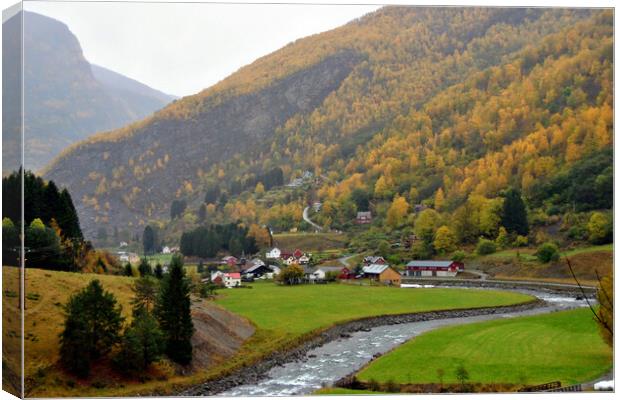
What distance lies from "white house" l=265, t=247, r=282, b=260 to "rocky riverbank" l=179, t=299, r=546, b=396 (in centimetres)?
301

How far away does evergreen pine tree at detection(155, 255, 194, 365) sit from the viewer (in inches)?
641

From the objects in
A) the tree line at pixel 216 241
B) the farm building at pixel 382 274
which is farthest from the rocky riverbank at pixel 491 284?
the tree line at pixel 216 241

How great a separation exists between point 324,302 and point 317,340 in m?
1.14

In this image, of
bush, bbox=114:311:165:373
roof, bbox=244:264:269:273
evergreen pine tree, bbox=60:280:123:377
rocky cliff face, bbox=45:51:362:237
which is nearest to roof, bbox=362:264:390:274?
roof, bbox=244:264:269:273

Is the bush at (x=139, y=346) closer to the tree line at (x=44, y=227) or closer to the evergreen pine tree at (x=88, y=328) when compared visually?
the evergreen pine tree at (x=88, y=328)

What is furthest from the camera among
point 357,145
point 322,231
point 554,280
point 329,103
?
point 329,103

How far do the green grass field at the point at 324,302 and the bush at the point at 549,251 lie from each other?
A: 229 centimetres

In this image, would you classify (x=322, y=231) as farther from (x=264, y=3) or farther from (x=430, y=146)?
(x=264, y=3)

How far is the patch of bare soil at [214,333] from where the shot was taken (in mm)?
17094

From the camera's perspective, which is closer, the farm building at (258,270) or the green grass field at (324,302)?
the green grass field at (324,302)

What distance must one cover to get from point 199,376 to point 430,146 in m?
13.4

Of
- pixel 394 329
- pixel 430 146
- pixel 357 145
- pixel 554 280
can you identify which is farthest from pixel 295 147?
pixel 554 280

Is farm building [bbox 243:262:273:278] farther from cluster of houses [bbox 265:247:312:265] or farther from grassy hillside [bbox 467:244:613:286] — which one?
grassy hillside [bbox 467:244:613:286]

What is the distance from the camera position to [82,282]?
52.8 ft
